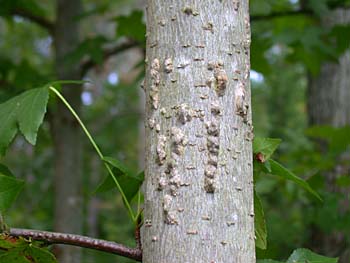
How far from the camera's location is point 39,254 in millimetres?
1086

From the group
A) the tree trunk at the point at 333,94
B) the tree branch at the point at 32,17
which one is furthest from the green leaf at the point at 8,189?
the tree trunk at the point at 333,94

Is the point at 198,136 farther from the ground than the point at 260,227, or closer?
farther from the ground

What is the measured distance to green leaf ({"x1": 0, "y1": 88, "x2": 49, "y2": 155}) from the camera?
48.0 inches

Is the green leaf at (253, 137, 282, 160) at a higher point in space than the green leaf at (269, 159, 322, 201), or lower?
higher

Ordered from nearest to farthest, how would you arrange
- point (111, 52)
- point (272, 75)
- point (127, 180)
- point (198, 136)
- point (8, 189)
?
1. point (198, 136)
2. point (8, 189)
3. point (127, 180)
4. point (111, 52)
5. point (272, 75)

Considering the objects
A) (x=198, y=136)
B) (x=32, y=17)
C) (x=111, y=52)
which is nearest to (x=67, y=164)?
(x=111, y=52)

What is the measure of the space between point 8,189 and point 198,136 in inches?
15.7

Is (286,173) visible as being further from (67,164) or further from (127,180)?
(67,164)

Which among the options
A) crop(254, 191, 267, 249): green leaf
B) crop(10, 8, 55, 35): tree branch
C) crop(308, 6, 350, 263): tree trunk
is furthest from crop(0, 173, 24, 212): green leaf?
crop(308, 6, 350, 263): tree trunk

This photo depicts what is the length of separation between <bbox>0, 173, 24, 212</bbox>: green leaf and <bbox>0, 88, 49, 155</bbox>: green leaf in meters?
0.07

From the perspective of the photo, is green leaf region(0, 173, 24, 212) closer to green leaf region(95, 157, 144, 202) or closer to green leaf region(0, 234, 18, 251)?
green leaf region(0, 234, 18, 251)

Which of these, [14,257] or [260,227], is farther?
[260,227]

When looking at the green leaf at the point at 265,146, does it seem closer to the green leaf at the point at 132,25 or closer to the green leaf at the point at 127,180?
the green leaf at the point at 127,180

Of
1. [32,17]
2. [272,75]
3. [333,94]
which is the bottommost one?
[333,94]
